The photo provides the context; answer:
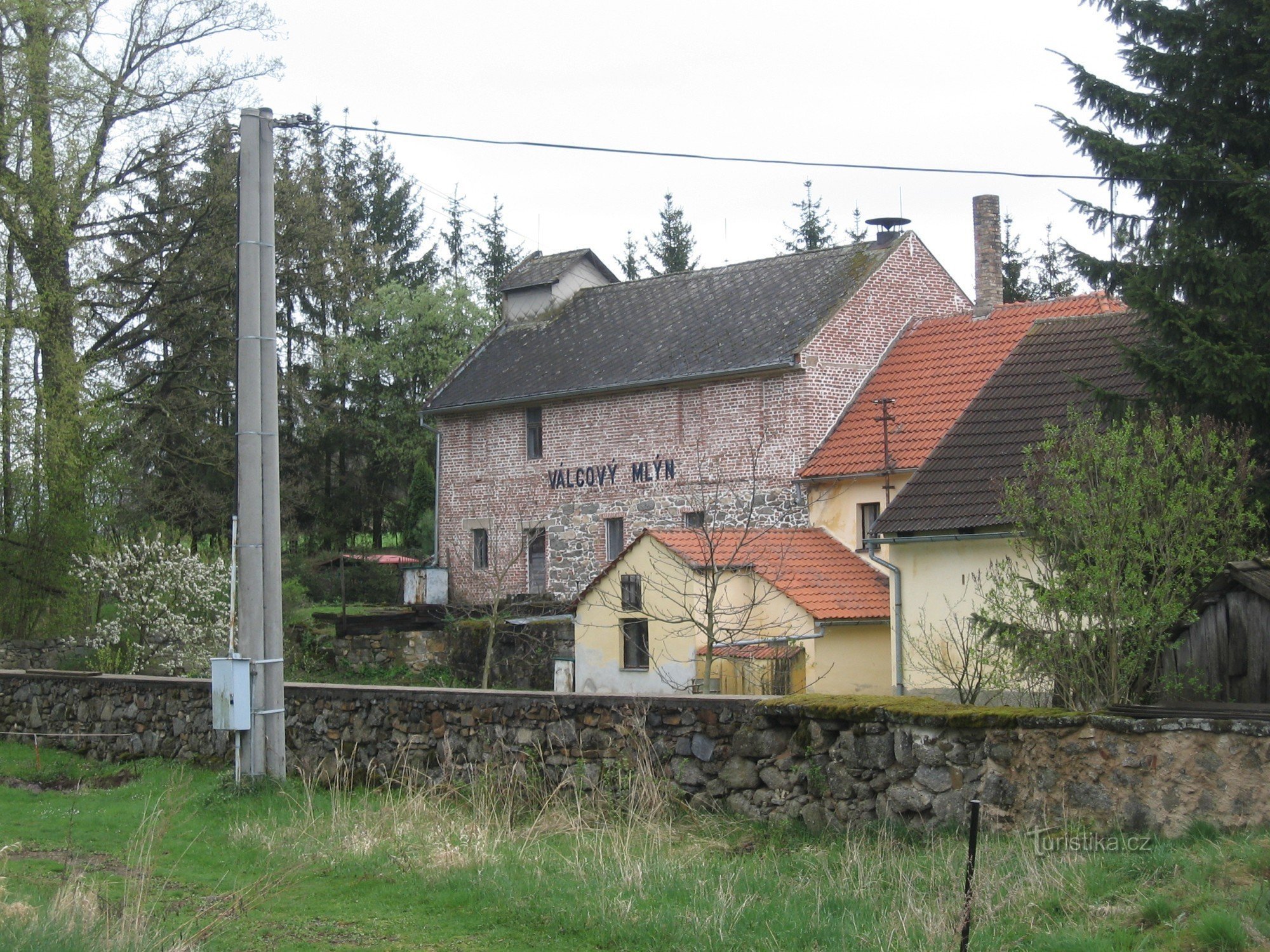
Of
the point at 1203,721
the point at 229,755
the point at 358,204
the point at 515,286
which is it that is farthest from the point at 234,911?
the point at 358,204

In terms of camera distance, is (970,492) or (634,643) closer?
(970,492)

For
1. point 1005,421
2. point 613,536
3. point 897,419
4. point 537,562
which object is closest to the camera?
point 1005,421

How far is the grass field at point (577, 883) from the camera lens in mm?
6629

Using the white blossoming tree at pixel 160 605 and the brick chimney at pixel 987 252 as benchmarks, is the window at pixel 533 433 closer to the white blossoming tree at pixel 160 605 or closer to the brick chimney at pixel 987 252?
the white blossoming tree at pixel 160 605

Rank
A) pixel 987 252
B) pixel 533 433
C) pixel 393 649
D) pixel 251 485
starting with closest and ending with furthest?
pixel 251 485 → pixel 987 252 → pixel 393 649 → pixel 533 433

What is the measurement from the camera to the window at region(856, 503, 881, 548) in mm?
25938

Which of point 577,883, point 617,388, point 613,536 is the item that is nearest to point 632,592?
point 613,536

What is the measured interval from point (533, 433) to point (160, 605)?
10788mm

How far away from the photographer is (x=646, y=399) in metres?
30.1

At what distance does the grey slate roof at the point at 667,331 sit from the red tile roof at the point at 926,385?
183 cm

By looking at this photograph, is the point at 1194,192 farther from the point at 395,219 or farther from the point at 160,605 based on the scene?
the point at 395,219

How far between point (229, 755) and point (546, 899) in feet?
24.9

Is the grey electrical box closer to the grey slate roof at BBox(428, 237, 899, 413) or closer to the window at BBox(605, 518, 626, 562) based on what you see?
the grey slate roof at BBox(428, 237, 899, 413)

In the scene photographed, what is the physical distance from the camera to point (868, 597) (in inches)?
922
